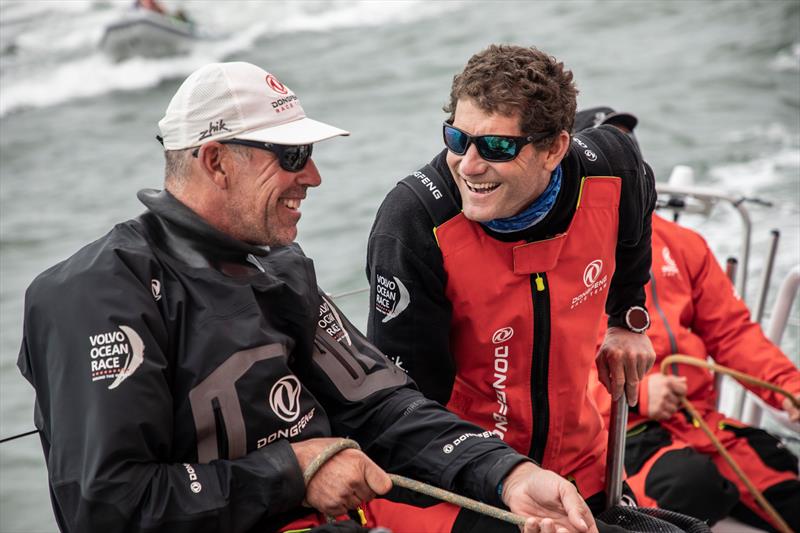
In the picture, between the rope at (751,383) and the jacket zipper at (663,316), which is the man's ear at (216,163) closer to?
the rope at (751,383)

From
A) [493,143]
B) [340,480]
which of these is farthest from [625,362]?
[340,480]

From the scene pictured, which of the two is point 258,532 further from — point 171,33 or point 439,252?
point 171,33

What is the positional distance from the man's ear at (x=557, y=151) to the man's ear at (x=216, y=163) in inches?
26.8

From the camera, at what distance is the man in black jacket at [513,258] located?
6.58 ft

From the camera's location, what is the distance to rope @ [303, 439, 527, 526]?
170cm

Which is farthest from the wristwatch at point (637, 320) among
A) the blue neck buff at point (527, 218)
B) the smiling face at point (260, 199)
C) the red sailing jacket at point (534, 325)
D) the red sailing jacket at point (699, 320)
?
the smiling face at point (260, 199)

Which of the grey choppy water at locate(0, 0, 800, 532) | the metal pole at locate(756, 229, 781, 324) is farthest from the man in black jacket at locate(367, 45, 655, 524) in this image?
the grey choppy water at locate(0, 0, 800, 532)

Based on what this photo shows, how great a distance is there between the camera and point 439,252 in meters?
2.07

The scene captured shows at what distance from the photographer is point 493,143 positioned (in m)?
1.99

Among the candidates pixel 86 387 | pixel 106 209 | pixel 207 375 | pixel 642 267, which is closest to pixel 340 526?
pixel 207 375

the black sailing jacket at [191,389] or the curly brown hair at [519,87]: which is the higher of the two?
the curly brown hair at [519,87]

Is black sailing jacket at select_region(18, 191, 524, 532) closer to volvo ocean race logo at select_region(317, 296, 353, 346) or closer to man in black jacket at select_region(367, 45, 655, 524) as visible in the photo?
volvo ocean race logo at select_region(317, 296, 353, 346)

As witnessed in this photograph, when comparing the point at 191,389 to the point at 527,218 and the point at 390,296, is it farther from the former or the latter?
the point at 527,218

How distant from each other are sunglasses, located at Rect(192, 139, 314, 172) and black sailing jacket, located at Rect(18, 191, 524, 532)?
0.52 feet
